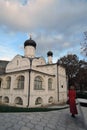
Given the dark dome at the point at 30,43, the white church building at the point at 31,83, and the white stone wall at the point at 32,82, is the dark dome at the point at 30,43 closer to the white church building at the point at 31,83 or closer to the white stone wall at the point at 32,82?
the white church building at the point at 31,83

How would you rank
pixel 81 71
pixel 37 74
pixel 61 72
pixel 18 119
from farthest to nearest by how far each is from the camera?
pixel 81 71 → pixel 61 72 → pixel 37 74 → pixel 18 119

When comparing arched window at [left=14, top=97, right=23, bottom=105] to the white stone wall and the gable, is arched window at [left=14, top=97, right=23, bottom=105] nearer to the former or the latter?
the white stone wall

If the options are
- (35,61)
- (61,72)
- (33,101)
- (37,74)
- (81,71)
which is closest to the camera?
(33,101)

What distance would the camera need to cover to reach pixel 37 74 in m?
21.7

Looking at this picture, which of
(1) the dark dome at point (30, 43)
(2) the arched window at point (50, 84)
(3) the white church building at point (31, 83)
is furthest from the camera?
(1) the dark dome at point (30, 43)

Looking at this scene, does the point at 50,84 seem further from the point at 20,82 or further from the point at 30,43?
the point at 30,43

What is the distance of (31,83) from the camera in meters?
20.4

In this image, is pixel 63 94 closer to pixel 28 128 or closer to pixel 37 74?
pixel 37 74

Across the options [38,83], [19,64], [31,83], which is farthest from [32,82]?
[19,64]

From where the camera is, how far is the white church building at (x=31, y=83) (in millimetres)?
20422

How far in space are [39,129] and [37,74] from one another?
1613 centimetres

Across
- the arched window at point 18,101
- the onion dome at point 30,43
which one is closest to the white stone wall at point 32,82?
the arched window at point 18,101

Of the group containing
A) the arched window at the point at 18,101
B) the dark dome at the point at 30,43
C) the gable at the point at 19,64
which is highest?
the dark dome at the point at 30,43

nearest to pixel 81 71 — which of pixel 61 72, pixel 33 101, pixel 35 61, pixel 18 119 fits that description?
pixel 61 72
